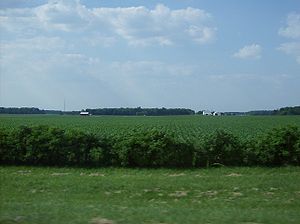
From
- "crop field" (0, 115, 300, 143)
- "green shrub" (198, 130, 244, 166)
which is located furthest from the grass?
"crop field" (0, 115, 300, 143)

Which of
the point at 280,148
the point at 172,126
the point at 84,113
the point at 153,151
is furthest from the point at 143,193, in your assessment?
the point at 84,113

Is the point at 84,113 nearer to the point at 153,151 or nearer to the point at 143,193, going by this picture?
the point at 153,151

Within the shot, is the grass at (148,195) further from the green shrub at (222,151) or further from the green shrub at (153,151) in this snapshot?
the green shrub at (222,151)

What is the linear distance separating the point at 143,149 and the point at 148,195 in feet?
23.3

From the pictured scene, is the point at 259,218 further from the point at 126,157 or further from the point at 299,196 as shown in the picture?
A: the point at 126,157

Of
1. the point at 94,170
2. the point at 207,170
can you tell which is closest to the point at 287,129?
the point at 207,170

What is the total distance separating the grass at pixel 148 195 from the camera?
9008 mm

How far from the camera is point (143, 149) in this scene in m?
22.1

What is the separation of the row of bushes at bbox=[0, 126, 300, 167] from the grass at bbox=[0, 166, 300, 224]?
91 centimetres

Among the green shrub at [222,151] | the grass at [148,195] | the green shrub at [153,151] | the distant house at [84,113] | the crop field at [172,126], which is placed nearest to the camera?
the grass at [148,195]

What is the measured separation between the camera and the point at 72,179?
1803cm

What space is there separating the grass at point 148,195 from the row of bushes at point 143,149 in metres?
0.91

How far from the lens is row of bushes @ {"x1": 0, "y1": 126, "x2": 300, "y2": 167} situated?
22.1 m

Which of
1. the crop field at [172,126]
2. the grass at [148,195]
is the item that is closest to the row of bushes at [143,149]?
the grass at [148,195]
